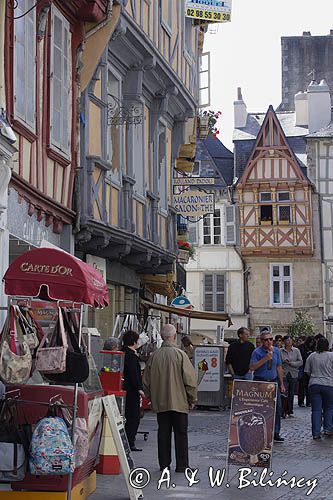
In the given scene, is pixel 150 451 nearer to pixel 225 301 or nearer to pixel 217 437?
pixel 217 437

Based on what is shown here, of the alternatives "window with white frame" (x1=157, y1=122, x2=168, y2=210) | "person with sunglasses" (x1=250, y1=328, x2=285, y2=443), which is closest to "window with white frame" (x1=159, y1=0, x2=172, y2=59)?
"window with white frame" (x1=157, y1=122, x2=168, y2=210)

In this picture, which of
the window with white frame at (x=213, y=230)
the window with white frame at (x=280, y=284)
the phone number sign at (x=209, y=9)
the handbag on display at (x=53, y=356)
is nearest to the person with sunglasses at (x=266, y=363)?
the handbag on display at (x=53, y=356)

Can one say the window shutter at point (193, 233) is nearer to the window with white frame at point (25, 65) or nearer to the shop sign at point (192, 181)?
the shop sign at point (192, 181)

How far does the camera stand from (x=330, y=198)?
4506cm

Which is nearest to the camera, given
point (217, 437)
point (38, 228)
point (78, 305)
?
point (78, 305)

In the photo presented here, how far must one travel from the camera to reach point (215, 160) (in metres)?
47.9

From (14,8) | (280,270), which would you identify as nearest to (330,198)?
(280,270)

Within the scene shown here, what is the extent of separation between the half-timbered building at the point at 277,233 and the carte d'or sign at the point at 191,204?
2078 cm

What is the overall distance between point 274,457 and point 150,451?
5.26ft

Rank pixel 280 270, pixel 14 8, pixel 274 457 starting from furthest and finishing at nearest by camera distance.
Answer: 1. pixel 280 270
2. pixel 274 457
3. pixel 14 8

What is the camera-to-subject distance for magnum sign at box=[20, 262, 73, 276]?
29.0 feet

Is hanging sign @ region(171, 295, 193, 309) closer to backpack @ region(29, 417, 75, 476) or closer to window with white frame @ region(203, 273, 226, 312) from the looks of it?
backpack @ region(29, 417, 75, 476)

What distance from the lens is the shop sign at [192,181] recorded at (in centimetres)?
2298

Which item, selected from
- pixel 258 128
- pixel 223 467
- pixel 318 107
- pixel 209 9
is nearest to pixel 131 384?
pixel 223 467
